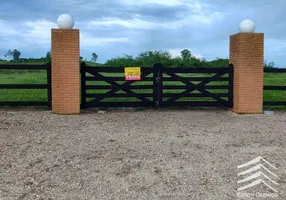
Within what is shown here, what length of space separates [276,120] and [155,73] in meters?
3.95

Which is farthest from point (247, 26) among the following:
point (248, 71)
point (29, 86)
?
point (29, 86)

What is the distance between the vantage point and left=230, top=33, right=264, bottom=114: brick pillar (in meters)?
12.7

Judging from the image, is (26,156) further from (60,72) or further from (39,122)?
(60,72)

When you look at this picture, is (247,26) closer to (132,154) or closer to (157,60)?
(132,154)

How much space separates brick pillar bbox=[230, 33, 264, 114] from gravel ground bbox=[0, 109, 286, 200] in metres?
1.27

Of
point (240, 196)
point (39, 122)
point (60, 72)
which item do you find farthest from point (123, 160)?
point (60, 72)

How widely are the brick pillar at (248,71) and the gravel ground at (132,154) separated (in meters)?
1.27

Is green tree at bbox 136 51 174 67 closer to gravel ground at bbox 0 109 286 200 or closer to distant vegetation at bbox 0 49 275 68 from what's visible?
distant vegetation at bbox 0 49 275 68

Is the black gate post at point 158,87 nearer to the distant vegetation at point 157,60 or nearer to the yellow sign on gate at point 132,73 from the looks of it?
the yellow sign on gate at point 132,73

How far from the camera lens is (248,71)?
12883 mm

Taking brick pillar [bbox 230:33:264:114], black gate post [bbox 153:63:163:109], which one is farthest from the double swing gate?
brick pillar [bbox 230:33:264:114]

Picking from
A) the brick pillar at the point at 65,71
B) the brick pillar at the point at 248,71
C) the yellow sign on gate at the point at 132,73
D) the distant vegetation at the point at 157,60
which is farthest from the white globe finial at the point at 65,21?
the distant vegetation at the point at 157,60

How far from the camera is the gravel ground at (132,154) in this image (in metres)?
5.41

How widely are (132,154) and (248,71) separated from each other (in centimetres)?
689
